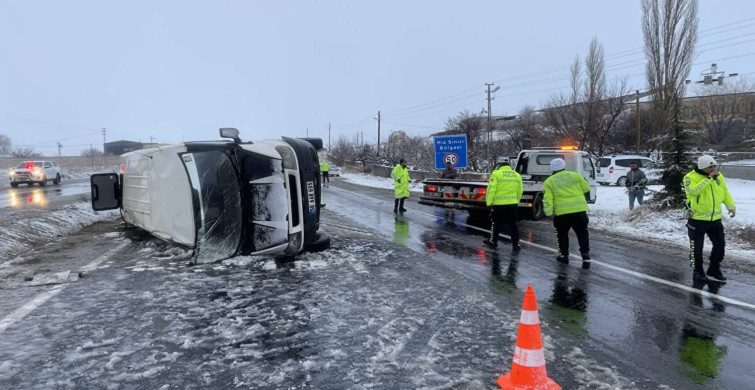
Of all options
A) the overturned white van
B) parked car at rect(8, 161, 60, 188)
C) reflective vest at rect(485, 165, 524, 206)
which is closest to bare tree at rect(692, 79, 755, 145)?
reflective vest at rect(485, 165, 524, 206)

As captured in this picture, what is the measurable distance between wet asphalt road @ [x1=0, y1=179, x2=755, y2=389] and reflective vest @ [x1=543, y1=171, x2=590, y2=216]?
0.89 m

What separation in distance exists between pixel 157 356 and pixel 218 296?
64.9 inches

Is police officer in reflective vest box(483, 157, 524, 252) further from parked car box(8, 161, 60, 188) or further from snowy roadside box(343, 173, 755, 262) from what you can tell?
parked car box(8, 161, 60, 188)

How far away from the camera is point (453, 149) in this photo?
782 inches

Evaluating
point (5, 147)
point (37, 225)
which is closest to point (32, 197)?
point (37, 225)

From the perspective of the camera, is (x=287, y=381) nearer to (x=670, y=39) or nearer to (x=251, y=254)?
(x=251, y=254)

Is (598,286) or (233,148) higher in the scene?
(233,148)

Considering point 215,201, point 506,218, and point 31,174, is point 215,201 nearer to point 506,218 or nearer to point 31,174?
point 506,218

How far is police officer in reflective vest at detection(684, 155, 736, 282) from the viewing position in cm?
609

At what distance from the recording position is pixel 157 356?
3748mm

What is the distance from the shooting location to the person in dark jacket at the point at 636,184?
13.6 metres

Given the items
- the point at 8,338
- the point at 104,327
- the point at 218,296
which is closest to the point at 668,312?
the point at 218,296

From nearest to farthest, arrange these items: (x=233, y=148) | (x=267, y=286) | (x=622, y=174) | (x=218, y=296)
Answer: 1. (x=218, y=296)
2. (x=267, y=286)
3. (x=233, y=148)
4. (x=622, y=174)

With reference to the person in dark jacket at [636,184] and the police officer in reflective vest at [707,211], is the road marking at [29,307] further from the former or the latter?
the person in dark jacket at [636,184]
